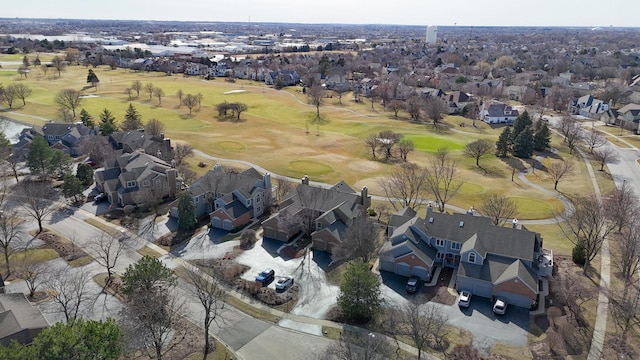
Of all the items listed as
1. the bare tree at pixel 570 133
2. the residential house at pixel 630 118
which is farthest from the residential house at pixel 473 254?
the residential house at pixel 630 118

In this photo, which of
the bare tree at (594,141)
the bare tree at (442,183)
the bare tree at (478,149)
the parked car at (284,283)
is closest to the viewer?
the parked car at (284,283)

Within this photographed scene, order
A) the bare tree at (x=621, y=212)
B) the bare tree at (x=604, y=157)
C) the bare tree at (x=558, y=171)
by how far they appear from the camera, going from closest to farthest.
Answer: the bare tree at (x=621, y=212) < the bare tree at (x=558, y=171) < the bare tree at (x=604, y=157)

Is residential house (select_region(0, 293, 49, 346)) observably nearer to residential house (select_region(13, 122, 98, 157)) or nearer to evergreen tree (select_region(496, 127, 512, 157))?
residential house (select_region(13, 122, 98, 157))

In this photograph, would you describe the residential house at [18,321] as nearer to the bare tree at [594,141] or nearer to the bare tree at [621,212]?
the bare tree at [621,212]

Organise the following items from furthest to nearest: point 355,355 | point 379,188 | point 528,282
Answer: point 379,188
point 528,282
point 355,355

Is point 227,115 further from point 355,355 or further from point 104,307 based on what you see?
point 355,355

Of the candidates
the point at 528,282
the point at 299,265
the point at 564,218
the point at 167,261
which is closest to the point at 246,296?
the point at 299,265
